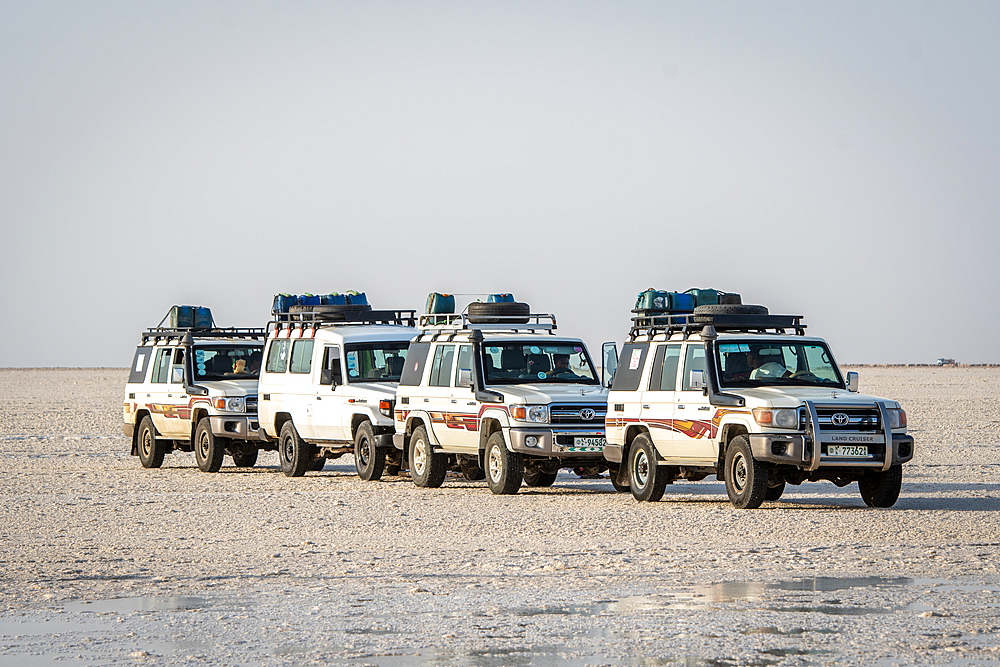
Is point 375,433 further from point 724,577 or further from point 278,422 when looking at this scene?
point 724,577

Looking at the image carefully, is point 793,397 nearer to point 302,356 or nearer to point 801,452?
point 801,452

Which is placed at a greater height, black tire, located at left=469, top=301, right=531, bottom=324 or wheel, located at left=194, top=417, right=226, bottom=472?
black tire, located at left=469, top=301, right=531, bottom=324

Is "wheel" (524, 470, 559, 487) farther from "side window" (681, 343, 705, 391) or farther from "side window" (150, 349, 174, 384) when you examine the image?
"side window" (150, 349, 174, 384)

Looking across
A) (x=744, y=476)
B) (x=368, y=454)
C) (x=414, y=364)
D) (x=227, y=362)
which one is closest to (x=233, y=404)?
(x=227, y=362)

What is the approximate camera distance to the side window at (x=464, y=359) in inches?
813

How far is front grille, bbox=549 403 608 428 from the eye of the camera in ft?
63.1

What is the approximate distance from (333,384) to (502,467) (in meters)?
4.12

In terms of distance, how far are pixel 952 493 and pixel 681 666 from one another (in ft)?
40.4

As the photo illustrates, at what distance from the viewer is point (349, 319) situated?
24.7 meters

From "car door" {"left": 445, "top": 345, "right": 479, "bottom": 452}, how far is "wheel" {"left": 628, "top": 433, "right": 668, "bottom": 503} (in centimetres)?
241

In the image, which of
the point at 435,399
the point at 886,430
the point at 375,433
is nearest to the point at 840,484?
the point at 886,430

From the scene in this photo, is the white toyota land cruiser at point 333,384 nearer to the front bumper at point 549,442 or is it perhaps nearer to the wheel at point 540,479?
the wheel at point 540,479

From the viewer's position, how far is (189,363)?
26234 millimetres

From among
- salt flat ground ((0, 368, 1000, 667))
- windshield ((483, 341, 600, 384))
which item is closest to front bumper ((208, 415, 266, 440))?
salt flat ground ((0, 368, 1000, 667))
